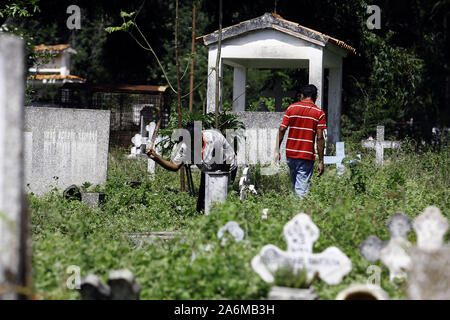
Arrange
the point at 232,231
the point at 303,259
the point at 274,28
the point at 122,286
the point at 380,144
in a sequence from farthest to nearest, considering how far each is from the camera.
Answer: the point at 274,28, the point at 380,144, the point at 232,231, the point at 303,259, the point at 122,286

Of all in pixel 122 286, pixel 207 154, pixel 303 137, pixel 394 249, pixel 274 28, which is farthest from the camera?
pixel 274 28

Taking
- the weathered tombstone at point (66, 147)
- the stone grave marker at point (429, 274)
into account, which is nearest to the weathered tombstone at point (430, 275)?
the stone grave marker at point (429, 274)

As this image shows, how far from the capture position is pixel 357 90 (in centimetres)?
2095

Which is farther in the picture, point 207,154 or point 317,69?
point 317,69

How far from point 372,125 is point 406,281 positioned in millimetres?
14732

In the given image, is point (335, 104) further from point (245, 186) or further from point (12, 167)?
point (12, 167)

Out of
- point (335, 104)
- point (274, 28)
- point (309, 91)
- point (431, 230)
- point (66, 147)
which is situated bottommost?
point (431, 230)

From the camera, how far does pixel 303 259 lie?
5082 mm

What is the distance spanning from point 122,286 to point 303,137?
5197mm

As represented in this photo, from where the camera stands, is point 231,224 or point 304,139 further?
point 304,139

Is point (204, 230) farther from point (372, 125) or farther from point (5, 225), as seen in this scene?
point (372, 125)

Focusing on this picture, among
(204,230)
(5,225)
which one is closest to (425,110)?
(204,230)

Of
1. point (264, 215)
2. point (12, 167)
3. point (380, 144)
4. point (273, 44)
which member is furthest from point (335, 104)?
point (12, 167)

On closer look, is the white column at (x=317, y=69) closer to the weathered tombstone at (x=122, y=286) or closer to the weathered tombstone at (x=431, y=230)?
the weathered tombstone at (x=431, y=230)
